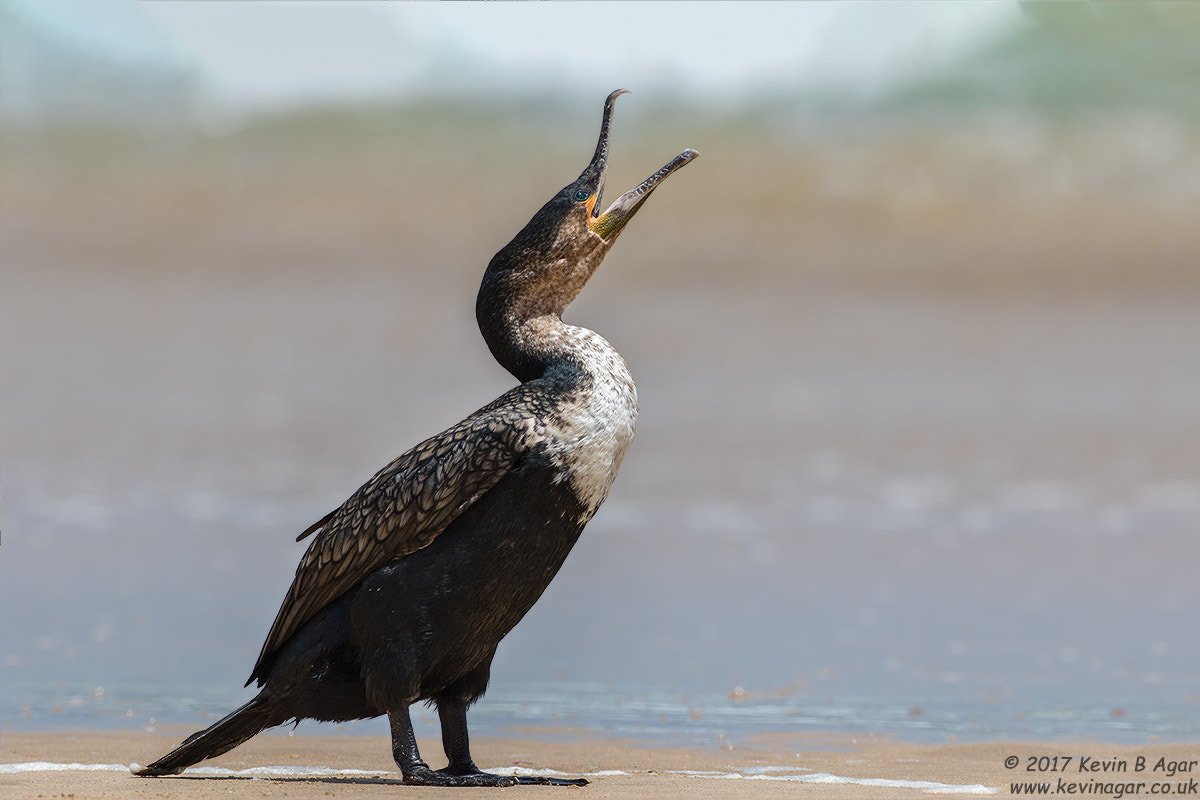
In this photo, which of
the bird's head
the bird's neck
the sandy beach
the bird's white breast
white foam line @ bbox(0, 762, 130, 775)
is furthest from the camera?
white foam line @ bbox(0, 762, 130, 775)

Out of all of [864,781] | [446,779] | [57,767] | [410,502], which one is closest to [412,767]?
[446,779]

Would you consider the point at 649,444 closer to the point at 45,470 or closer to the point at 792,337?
the point at 45,470

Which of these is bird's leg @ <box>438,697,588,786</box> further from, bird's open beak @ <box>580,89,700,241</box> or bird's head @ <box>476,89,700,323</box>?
bird's open beak @ <box>580,89,700,241</box>

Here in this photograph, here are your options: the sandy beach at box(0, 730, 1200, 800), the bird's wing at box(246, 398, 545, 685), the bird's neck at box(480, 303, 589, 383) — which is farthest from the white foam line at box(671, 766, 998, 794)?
the bird's neck at box(480, 303, 589, 383)

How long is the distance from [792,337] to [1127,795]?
1769 cm

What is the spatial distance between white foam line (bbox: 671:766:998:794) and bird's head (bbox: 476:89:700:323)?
176cm

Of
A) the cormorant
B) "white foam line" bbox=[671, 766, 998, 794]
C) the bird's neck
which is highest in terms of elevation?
the bird's neck

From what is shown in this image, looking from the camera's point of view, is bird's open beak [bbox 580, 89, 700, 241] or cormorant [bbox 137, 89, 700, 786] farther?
bird's open beak [bbox 580, 89, 700, 241]

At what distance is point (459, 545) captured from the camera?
5.86 meters

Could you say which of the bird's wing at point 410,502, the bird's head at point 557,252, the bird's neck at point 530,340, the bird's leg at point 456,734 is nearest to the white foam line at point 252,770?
the bird's leg at point 456,734

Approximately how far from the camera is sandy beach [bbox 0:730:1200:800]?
19.4 feet

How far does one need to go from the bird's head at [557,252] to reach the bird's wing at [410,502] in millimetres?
416

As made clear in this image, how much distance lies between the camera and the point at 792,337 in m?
23.5

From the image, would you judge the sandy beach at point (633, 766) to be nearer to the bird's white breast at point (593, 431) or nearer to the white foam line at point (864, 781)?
the white foam line at point (864, 781)
